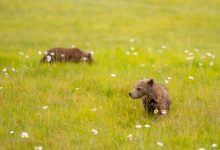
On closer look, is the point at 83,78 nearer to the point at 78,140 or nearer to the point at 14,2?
the point at 78,140

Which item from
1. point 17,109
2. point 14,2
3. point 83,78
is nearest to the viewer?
point 17,109

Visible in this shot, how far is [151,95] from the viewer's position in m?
6.96

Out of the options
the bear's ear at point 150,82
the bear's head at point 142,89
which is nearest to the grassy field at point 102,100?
the bear's head at point 142,89

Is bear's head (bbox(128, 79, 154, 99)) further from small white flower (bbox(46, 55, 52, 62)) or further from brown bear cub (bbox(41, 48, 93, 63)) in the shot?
brown bear cub (bbox(41, 48, 93, 63))

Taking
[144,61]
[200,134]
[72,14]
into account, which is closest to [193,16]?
[72,14]

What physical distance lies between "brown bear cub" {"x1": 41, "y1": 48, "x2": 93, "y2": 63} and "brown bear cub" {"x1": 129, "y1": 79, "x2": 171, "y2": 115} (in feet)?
13.2

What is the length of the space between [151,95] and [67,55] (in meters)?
4.57

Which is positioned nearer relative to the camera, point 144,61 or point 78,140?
point 78,140

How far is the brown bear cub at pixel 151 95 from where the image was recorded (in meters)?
6.82

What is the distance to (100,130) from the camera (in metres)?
5.93

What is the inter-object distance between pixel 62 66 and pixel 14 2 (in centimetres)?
1712

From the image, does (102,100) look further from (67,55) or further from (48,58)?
(67,55)

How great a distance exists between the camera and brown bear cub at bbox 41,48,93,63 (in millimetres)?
10812

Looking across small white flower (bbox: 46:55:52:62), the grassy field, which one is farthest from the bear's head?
small white flower (bbox: 46:55:52:62)
